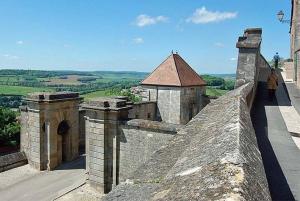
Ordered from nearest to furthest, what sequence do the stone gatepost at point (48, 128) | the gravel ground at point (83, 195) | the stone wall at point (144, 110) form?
the gravel ground at point (83, 195) → the stone gatepost at point (48, 128) → the stone wall at point (144, 110)

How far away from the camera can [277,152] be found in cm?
724

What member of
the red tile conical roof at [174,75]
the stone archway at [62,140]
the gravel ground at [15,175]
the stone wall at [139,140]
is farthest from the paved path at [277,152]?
the red tile conical roof at [174,75]

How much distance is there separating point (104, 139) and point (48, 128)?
4269 mm

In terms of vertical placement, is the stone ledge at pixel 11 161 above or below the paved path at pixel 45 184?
above

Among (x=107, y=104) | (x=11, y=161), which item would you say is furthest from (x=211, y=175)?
(x=11, y=161)

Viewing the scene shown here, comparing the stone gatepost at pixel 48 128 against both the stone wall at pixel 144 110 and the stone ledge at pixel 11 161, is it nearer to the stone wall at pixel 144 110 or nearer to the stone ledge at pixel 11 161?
the stone ledge at pixel 11 161

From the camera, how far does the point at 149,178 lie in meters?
4.23

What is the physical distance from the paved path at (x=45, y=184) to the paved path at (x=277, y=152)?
7.80 meters

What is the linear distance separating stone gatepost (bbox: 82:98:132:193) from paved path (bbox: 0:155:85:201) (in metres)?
1.40

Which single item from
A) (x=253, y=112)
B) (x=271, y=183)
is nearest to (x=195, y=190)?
(x=271, y=183)

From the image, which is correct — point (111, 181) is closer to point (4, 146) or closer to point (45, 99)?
point (45, 99)

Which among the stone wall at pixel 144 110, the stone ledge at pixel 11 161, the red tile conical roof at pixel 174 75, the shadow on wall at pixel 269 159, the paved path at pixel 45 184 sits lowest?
the paved path at pixel 45 184

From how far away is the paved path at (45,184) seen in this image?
1259 cm

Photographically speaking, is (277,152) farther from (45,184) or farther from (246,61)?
(45,184)
